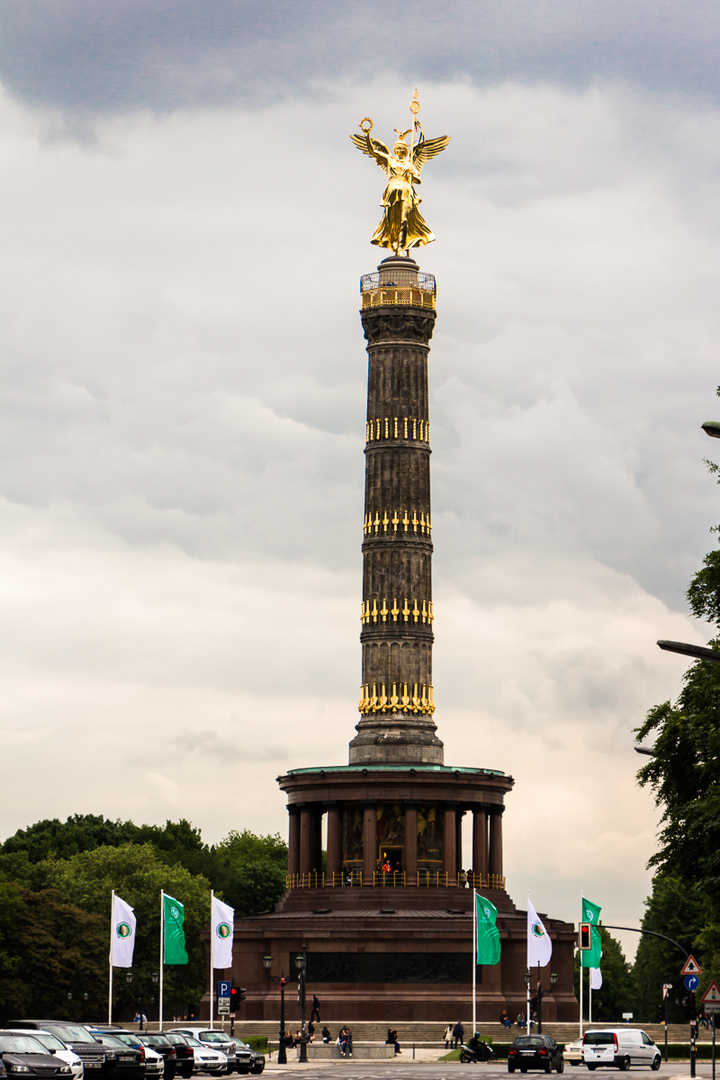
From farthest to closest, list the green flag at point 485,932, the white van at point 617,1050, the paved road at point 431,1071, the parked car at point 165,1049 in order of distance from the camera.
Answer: the green flag at point 485,932 → the white van at point 617,1050 → the paved road at point 431,1071 → the parked car at point 165,1049

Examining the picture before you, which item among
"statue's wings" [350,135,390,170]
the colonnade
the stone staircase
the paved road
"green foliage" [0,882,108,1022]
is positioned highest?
"statue's wings" [350,135,390,170]

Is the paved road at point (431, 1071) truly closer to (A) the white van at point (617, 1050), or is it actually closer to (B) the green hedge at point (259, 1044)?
(A) the white van at point (617, 1050)

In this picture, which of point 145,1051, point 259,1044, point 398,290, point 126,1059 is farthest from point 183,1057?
point 398,290

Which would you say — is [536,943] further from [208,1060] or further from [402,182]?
[402,182]

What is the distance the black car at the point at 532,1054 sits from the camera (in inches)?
2363

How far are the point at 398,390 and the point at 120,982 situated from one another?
36.5m

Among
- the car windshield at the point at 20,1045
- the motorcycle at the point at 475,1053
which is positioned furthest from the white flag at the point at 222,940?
the car windshield at the point at 20,1045

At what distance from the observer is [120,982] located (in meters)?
108

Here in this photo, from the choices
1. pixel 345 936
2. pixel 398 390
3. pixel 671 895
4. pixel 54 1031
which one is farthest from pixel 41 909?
pixel 54 1031

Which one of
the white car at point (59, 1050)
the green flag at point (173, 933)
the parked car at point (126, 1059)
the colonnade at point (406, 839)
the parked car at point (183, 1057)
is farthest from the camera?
the colonnade at point (406, 839)

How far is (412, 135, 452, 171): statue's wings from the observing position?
3893 inches

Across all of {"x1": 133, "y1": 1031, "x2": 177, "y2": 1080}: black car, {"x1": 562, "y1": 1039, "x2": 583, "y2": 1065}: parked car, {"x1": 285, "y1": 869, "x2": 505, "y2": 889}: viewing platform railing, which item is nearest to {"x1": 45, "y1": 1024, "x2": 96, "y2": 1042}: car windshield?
{"x1": 133, "y1": 1031, "x2": 177, "y2": 1080}: black car

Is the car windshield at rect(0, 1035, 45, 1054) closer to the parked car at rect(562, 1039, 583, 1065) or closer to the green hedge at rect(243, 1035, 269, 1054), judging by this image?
the parked car at rect(562, 1039, 583, 1065)

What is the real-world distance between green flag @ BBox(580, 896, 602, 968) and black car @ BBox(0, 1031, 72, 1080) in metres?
40.6
